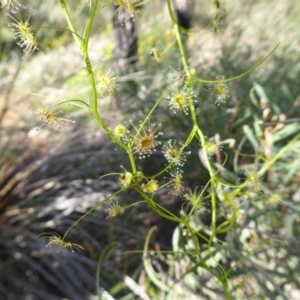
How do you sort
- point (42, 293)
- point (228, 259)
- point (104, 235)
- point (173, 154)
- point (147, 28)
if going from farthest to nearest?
point (147, 28), point (104, 235), point (42, 293), point (228, 259), point (173, 154)

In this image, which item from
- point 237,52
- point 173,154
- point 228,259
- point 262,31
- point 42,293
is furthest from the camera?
point 262,31

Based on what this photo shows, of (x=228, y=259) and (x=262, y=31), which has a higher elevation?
(x=262, y=31)

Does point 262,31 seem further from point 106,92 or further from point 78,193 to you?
point 106,92

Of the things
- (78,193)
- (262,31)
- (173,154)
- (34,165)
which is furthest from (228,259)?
(262,31)

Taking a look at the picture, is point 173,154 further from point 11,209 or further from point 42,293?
point 11,209

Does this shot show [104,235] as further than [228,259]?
Yes

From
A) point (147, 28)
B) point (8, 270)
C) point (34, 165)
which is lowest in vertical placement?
point (8, 270)

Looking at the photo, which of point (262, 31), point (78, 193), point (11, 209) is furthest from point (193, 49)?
point (11, 209)
